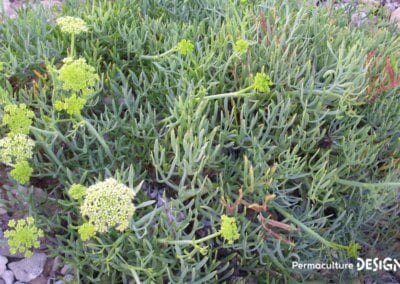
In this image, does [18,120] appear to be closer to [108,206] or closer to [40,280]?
[108,206]

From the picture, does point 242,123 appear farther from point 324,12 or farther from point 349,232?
point 324,12

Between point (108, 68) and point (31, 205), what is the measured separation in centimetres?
63

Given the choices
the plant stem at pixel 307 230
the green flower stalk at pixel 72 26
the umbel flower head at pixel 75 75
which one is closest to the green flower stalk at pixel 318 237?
the plant stem at pixel 307 230

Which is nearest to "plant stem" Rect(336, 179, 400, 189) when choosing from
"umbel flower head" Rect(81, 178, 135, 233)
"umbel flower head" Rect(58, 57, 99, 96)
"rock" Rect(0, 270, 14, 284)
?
"umbel flower head" Rect(81, 178, 135, 233)

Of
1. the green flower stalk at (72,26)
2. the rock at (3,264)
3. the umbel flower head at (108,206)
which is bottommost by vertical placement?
the rock at (3,264)

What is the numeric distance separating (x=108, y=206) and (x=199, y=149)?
15.3 inches

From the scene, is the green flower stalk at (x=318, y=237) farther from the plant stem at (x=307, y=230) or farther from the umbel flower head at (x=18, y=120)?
the umbel flower head at (x=18, y=120)

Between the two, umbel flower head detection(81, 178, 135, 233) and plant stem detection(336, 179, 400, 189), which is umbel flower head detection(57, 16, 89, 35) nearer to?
umbel flower head detection(81, 178, 135, 233)

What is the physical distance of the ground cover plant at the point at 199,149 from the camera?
1.73 m

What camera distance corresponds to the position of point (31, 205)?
72.0 inches

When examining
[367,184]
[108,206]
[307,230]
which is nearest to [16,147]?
A: [108,206]

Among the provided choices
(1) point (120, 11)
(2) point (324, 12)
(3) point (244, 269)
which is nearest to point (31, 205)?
(3) point (244, 269)

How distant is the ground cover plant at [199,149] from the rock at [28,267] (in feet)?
0.26

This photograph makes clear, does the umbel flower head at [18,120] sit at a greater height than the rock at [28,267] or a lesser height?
greater
